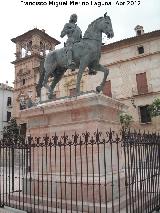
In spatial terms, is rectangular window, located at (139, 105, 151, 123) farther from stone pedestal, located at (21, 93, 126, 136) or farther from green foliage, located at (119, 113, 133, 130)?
stone pedestal, located at (21, 93, 126, 136)

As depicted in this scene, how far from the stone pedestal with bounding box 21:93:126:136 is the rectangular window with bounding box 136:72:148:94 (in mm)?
24376

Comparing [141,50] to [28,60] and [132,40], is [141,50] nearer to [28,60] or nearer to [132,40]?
[132,40]

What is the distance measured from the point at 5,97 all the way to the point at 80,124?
4651cm

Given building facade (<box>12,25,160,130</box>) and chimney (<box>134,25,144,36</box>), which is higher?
chimney (<box>134,25,144,36</box>)

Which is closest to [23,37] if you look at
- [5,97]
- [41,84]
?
[5,97]

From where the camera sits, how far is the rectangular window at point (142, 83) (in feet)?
103

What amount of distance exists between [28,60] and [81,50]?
111 ft

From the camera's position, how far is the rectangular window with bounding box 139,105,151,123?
31.1 metres

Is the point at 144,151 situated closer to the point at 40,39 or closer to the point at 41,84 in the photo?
the point at 41,84

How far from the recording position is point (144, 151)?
6766 mm

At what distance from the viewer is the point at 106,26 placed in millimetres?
7660

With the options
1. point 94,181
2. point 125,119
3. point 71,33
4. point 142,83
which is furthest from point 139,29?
point 94,181

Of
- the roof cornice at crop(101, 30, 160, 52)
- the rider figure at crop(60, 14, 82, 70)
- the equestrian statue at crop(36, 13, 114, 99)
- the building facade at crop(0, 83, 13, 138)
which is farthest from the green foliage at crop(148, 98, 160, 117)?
the building facade at crop(0, 83, 13, 138)

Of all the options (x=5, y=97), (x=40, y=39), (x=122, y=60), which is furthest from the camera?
(x=5, y=97)
